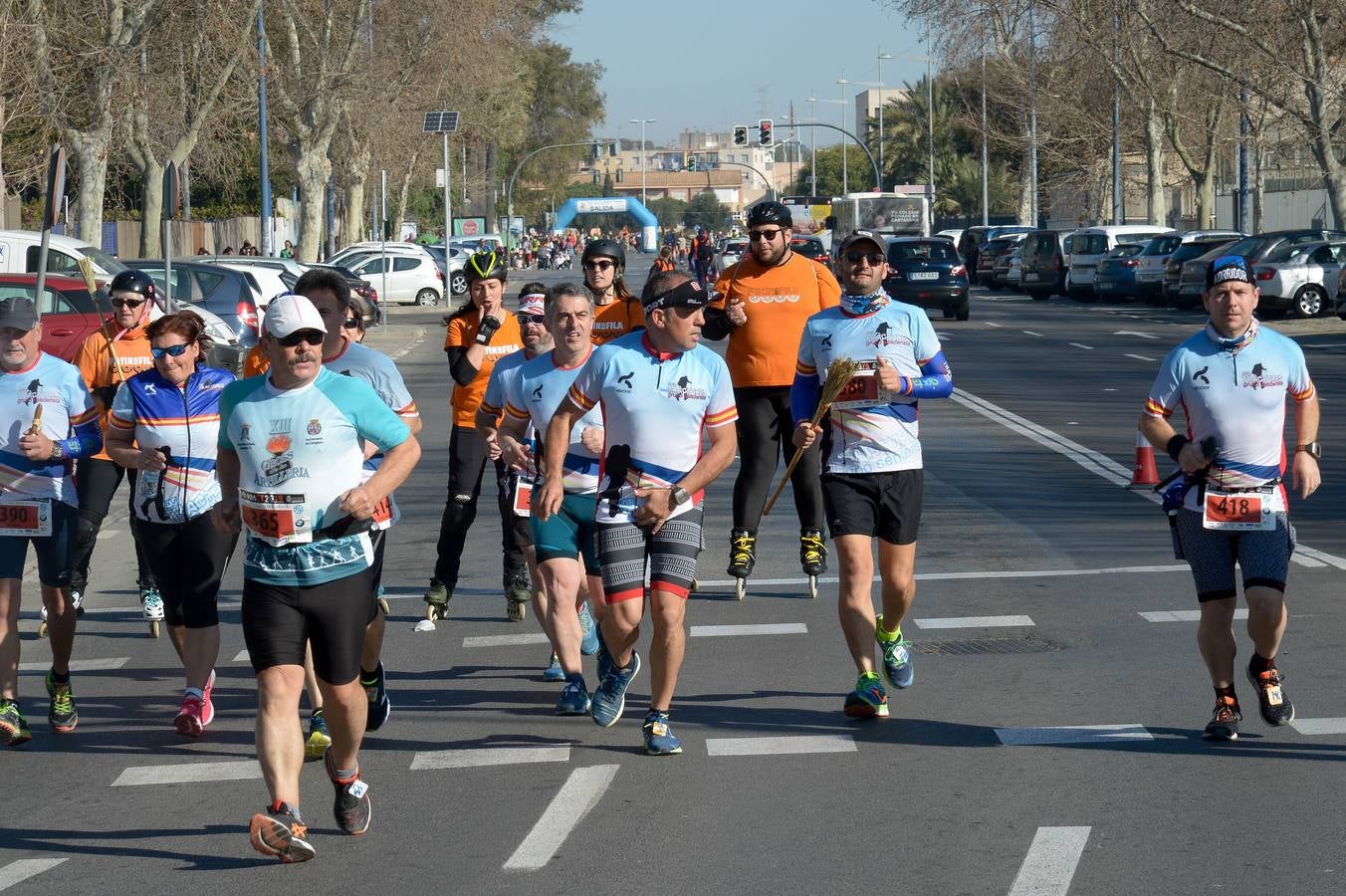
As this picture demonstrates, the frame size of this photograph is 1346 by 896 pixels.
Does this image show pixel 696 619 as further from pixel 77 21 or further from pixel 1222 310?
pixel 77 21

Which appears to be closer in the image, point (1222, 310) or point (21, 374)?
point (1222, 310)

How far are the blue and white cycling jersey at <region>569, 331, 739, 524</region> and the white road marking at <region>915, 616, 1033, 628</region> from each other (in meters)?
→ 2.81

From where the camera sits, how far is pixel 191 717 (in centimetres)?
776

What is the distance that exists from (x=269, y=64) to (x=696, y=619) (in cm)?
3528

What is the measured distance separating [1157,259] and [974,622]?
35.5 meters

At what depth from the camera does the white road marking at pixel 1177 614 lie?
9.51 m

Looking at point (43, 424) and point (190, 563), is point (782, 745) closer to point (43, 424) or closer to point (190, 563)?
point (190, 563)

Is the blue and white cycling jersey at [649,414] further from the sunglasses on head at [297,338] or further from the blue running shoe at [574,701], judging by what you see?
the sunglasses on head at [297,338]

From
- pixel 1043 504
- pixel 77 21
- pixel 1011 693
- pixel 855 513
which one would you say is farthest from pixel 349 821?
pixel 77 21

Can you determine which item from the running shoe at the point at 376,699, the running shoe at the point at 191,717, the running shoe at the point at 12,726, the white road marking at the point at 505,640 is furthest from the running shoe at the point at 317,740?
the white road marking at the point at 505,640

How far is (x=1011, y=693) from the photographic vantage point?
8.09 meters

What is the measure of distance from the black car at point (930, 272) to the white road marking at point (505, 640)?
28.7 meters

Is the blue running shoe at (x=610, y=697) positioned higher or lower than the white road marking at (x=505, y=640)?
higher

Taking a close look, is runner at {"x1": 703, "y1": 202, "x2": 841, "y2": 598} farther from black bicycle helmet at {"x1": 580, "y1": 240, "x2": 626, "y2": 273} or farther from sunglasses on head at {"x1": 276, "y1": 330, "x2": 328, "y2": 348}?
sunglasses on head at {"x1": 276, "y1": 330, "x2": 328, "y2": 348}
